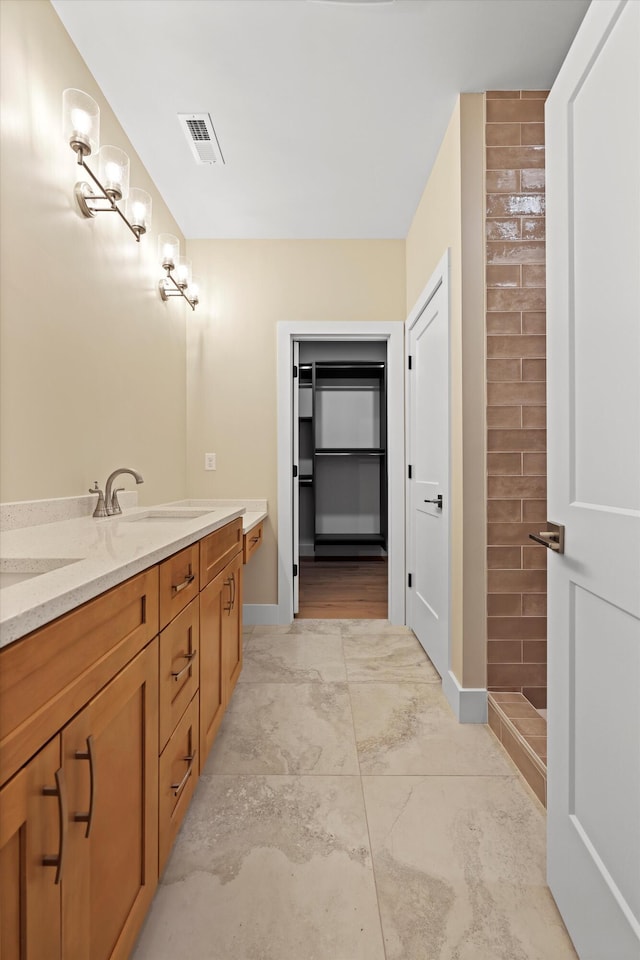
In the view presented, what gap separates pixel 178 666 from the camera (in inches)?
50.9

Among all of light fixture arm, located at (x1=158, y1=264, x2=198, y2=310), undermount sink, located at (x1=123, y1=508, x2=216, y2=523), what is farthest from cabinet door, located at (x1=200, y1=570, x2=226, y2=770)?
light fixture arm, located at (x1=158, y1=264, x2=198, y2=310)

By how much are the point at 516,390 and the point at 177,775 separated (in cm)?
179

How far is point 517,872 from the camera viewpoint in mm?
1293

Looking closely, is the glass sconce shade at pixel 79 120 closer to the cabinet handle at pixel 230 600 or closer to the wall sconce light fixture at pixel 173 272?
the wall sconce light fixture at pixel 173 272

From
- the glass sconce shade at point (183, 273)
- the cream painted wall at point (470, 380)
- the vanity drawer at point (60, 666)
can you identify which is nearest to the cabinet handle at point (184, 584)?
the vanity drawer at point (60, 666)

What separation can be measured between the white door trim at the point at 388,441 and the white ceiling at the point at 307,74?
0.82 m

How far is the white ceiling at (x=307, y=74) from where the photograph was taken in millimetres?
1713

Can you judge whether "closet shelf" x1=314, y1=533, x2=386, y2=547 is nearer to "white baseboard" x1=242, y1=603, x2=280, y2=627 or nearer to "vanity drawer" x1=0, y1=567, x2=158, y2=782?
"white baseboard" x1=242, y1=603, x2=280, y2=627

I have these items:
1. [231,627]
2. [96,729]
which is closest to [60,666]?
[96,729]

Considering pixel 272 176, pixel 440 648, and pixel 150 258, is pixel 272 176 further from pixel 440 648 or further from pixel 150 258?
pixel 440 648

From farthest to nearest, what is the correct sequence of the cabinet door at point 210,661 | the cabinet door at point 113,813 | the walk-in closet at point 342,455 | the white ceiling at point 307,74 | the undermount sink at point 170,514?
the walk-in closet at point 342,455
the undermount sink at point 170,514
the white ceiling at point 307,74
the cabinet door at point 210,661
the cabinet door at point 113,813

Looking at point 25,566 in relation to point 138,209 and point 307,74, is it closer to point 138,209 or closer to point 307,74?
point 138,209

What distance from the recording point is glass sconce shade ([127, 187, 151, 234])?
2.14 metres

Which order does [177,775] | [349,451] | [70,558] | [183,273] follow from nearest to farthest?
[70,558] → [177,775] → [183,273] → [349,451]
